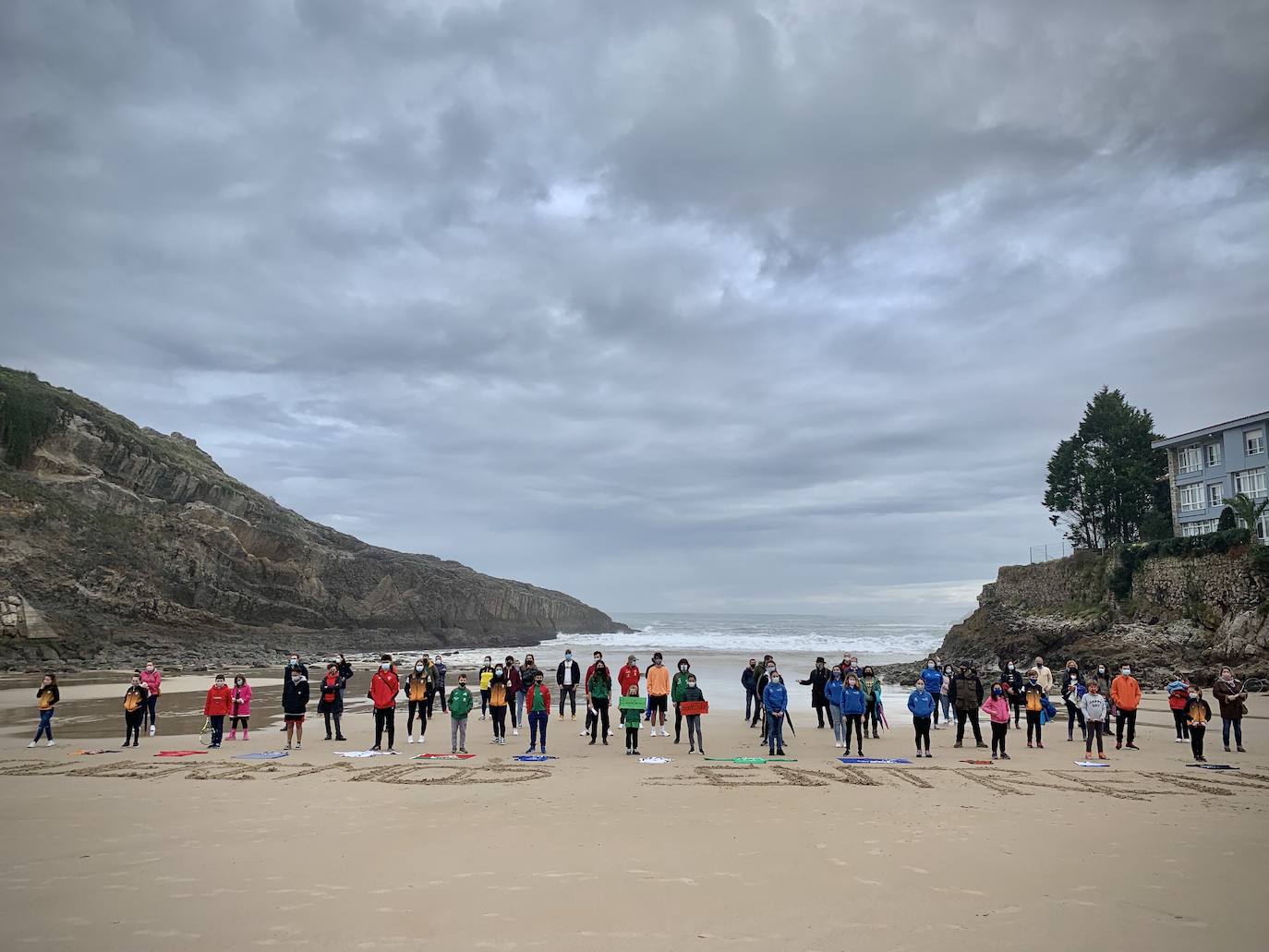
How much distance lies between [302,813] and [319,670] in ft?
117

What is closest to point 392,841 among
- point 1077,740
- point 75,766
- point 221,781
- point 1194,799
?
point 221,781

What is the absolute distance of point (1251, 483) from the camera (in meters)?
42.6

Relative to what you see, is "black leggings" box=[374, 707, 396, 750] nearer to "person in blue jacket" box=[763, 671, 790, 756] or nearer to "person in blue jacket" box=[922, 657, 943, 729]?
"person in blue jacket" box=[763, 671, 790, 756]

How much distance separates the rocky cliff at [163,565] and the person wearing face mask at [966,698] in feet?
141

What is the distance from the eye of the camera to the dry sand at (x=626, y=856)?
5.92 meters

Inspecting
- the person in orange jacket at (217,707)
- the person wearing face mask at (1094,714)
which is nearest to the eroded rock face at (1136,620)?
the person wearing face mask at (1094,714)

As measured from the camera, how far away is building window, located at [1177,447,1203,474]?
4694 cm

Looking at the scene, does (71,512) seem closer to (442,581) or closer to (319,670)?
(319,670)

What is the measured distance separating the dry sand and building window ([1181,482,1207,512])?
39677 mm

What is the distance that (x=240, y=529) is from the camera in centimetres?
6469

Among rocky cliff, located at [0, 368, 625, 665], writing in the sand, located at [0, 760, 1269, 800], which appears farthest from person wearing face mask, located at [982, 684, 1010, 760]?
rocky cliff, located at [0, 368, 625, 665]

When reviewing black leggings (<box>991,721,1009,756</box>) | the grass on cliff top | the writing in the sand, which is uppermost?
the grass on cliff top

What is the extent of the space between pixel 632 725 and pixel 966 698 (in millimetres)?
7111

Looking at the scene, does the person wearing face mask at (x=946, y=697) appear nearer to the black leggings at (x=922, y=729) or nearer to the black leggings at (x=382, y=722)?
the black leggings at (x=922, y=729)
